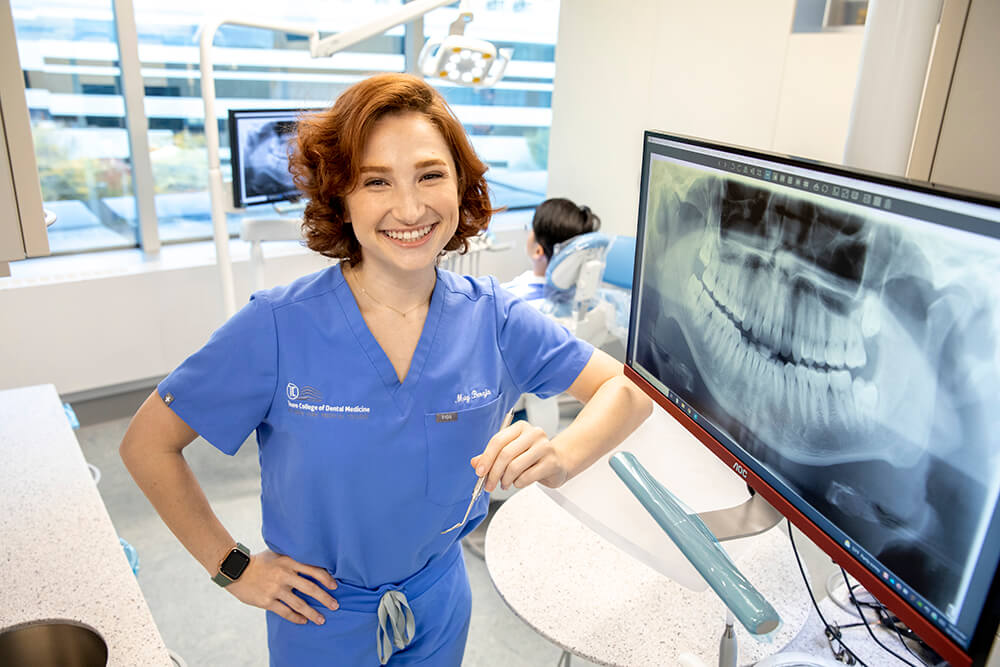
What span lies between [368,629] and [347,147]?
0.74m

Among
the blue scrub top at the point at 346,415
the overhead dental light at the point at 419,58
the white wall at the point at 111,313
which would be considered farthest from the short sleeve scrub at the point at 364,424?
the white wall at the point at 111,313

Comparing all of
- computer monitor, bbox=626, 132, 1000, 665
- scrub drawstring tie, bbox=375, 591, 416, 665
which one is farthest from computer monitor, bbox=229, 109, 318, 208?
computer monitor, bbox=626, 132, 1000, 665

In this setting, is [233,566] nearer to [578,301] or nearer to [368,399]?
[368,399]

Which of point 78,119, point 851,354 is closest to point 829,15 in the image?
point 851,354

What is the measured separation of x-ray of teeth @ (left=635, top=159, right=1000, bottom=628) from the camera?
59 cm

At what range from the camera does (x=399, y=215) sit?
1.08 meters

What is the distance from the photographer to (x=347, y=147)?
1081 mm

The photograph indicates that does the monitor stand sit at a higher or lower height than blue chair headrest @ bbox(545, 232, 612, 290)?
higher

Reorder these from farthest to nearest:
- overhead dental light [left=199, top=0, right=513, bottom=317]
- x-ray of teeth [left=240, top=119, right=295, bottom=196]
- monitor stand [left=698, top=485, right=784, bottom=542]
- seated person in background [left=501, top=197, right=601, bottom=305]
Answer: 1. seated person in background [left=501, top=197, right=601, bottom=305]
2. x-ray of teeth [left=240, top=119, right=295, bottom=196]
3. overhead dental light [left=199, top=0, right=513, bottom=317]
4. monitor stand [left=698, top=485, right=784, bottom=542]

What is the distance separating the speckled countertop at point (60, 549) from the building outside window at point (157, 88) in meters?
2.26

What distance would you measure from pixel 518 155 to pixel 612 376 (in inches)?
168

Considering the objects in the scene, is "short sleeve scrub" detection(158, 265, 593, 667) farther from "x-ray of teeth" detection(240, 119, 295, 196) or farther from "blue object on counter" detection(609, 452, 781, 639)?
"x-ray of teeth" detection(240, 119, 295, 196)

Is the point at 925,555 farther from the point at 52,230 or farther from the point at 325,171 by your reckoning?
the point at 52,230

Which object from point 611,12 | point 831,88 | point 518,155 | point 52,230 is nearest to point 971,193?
point 831,88
